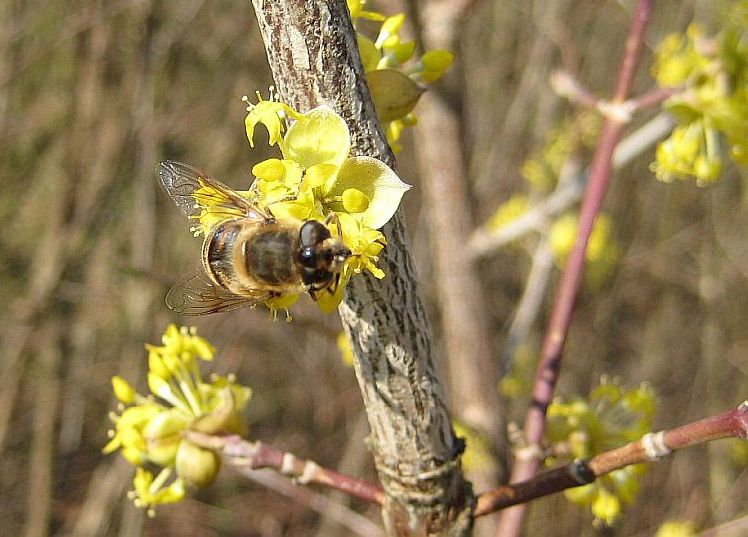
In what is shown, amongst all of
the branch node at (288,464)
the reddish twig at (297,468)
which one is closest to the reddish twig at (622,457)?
the reddish twig at (297,468)

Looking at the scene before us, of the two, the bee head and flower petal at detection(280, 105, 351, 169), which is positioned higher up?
flower petal at detection(280, 105, 351, 169)

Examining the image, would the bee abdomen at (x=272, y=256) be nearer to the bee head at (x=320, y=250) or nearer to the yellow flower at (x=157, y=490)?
the bee head at (x=320, y=250)

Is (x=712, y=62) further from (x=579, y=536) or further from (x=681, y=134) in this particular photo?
(x=579, y=536)

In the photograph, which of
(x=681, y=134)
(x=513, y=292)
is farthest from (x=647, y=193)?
(x=681, y=134)

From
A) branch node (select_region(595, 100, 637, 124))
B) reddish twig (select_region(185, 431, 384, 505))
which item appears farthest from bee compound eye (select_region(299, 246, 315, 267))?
branch node (select_region(595, 100, 637, 124))

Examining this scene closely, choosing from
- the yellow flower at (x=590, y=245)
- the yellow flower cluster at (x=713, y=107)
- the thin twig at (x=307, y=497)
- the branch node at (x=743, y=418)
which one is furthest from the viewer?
the yellow flower at (x=590, y=245)

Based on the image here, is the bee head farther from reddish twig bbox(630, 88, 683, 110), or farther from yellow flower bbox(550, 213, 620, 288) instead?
yellow flower bbox(550, 213, 620, 288)

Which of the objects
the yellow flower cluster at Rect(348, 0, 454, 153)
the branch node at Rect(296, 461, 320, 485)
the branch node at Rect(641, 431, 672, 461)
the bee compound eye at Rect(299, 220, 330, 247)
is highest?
the yellow flower cluster at Rect(348, 0, 454, 153)
